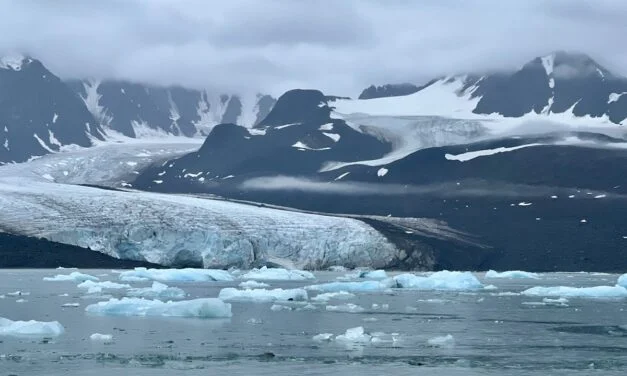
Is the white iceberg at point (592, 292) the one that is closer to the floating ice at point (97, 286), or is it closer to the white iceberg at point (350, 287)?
the white iceberg at point (350, 287)

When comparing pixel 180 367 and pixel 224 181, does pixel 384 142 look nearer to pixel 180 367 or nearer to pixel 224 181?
pixel 224 181

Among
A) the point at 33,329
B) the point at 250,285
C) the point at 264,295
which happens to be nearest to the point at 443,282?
the point at 250,285

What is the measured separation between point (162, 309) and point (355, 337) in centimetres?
1051

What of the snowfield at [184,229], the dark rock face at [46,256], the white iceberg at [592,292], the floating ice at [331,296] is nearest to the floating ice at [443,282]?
the white iceberg at [592,292]

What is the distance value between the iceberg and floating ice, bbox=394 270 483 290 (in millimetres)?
24918

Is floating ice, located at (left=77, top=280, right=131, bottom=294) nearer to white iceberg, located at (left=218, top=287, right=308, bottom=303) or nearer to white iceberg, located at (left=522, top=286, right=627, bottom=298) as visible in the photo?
white iceberg, located at (left=218, top=287, right=308, bottom=303)

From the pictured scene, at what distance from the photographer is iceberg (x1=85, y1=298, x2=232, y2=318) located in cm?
3966

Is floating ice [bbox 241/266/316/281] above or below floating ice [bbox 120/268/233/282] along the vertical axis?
below

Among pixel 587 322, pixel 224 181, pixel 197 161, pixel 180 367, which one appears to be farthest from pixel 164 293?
pixel 197 161

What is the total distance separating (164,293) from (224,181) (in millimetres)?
130712

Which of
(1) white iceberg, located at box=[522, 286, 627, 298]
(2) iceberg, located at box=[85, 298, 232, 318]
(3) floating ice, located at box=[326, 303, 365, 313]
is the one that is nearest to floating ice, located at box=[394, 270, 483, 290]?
(1) white iceberg, located at box=[522, 286, 627, 298]

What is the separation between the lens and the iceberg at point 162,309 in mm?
Result: 39656

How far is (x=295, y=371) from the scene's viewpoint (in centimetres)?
2650

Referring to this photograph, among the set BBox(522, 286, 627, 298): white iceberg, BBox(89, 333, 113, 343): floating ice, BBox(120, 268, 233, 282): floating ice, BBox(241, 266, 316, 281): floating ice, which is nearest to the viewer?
BBox(89, 333, 113, 343): floating ice
